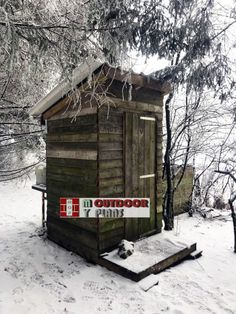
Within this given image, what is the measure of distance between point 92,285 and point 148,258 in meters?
0.83

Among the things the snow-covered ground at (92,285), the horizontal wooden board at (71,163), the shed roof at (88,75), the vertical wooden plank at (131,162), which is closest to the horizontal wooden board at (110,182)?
the vertical wooden plank at (131,162)

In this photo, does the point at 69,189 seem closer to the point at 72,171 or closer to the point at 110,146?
the point at 72,171

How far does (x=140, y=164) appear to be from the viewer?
390 centimetres

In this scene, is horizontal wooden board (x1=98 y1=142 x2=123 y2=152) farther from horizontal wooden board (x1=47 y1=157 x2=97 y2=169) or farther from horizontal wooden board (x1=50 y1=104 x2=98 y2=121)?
horizontal wooden board (x1=50 y1=104 x2=98 y2=121)

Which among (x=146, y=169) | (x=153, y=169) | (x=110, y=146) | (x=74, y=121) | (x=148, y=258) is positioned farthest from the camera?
(x=153, y=169)

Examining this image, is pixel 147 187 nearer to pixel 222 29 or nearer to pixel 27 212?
pixel 222 29

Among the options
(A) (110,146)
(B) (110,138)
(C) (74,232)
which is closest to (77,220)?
(C) (74,232)

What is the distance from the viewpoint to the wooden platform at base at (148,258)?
10.0ft

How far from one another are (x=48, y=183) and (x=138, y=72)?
2.44 m

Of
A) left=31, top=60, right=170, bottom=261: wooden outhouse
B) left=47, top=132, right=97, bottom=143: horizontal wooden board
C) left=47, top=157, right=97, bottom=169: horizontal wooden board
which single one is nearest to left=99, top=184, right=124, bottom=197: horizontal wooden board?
left=31, top=60, right=170, bottom=261: wooden outhouse

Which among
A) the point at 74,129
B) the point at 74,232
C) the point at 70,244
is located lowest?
the point at 70,244

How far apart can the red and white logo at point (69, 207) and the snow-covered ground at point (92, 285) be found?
587 millimetres

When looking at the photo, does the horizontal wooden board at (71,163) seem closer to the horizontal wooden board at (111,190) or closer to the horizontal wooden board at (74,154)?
the horizontal wooden board at (74,154)

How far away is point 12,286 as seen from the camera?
2.93 m
